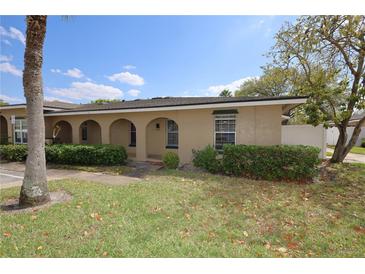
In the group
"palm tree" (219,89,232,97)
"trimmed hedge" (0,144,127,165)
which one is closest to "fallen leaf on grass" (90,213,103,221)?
"trimmed hedge" (0,144,127,165)

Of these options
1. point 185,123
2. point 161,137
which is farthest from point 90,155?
point 185,123

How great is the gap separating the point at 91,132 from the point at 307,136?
14.9 metres

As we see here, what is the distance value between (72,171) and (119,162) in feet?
7.29

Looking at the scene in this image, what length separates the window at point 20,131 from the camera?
14898 mm

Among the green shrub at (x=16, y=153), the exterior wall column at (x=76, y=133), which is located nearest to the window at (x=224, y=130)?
the exterior wall column at (x=76, y=133)

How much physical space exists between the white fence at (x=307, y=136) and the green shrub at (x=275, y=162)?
5.13 m

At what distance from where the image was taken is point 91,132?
1554cm

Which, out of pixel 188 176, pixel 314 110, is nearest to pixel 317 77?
pixel 314 110

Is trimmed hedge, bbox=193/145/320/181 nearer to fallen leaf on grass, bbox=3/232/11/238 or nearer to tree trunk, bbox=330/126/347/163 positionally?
tree trunk, bbox=330/126/347/163

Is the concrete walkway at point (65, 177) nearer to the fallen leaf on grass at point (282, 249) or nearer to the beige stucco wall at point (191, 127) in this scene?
the beige stucco wall at point (191, 127)

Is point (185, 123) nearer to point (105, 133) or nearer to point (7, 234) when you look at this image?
point (105, 133)

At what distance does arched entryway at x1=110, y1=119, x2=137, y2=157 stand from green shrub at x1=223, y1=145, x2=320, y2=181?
8023 mm

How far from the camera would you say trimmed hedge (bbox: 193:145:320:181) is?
748 cm
